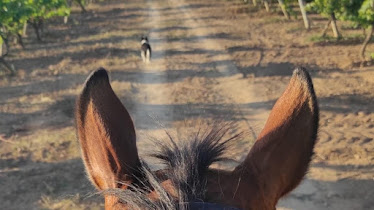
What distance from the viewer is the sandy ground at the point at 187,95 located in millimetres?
6902

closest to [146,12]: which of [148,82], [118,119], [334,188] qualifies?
[148,82]

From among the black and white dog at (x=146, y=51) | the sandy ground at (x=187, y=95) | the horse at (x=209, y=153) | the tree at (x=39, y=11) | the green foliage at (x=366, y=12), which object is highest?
the horse at (x=209, y=153)

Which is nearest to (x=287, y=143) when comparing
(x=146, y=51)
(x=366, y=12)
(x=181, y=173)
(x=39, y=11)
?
(x=181, y=173)

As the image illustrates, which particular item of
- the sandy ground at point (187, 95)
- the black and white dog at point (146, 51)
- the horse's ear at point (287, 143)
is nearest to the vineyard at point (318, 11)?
the sandy ground at point (187, 95)

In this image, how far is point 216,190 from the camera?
1.67 m

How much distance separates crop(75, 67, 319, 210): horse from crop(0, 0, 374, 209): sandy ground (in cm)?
17

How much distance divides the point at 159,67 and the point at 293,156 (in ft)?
41.5

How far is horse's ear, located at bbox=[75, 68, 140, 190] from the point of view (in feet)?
5.93

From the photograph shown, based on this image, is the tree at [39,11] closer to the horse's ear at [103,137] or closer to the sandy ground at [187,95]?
the sandy ground at [187,95]

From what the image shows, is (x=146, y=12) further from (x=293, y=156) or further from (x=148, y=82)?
(x=293, y=156)

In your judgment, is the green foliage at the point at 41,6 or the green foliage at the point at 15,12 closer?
the green foliage at the point at 15,12

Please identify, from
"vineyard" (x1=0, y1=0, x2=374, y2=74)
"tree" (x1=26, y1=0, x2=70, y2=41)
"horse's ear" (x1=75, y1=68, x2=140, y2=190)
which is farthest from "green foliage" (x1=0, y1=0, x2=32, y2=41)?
"horse's ear" (x1=75, y1=68, x2=140, y2=190)

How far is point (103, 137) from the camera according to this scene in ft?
5.98

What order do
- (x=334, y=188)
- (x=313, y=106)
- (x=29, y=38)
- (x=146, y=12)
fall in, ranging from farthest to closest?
(x=146, y=12), (x=29, y=38), (x=334, y=188), (x=313, y=106)
